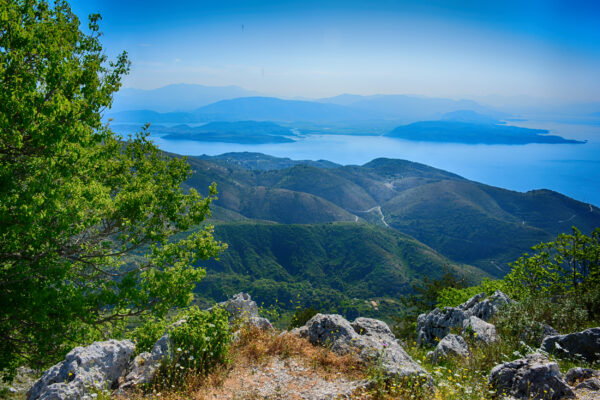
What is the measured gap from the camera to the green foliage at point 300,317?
15398mm

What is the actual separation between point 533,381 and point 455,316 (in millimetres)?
14089

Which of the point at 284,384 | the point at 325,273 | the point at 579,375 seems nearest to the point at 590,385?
the point at 579,375

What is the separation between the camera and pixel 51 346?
472 inches

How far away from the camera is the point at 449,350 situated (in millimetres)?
10867

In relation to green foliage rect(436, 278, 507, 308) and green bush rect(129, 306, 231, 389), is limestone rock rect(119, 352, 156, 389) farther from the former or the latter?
green foliage rect(436, 278, 507, 308)

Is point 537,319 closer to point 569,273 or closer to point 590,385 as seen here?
point 590,385

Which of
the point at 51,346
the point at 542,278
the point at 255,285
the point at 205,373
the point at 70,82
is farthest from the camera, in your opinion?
the point at 255,285

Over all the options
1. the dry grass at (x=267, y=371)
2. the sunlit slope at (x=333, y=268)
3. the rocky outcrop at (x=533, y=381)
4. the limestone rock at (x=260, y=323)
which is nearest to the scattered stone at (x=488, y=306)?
the rocky outcrop at (x=533, y=381)

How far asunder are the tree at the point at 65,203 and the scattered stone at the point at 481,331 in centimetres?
1102

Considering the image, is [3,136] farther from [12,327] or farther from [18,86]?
[12,327]

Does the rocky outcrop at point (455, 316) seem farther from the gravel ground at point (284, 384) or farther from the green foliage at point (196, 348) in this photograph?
the green foliage at point (196, 348)

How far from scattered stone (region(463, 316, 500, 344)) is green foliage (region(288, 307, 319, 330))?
23.4ft

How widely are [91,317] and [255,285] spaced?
501 feet

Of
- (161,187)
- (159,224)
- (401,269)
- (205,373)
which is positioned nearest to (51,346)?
(159,224)
